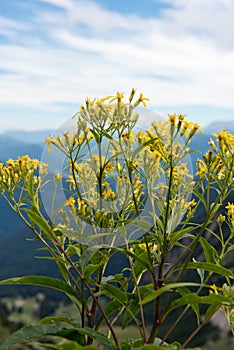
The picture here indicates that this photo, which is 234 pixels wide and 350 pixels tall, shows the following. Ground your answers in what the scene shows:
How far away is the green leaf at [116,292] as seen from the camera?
7.19 feet

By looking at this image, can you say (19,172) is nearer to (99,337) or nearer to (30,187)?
(30,187)

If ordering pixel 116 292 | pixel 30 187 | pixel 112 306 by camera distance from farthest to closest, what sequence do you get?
pixel 112 306
pixel 116 292
pixel 30 187

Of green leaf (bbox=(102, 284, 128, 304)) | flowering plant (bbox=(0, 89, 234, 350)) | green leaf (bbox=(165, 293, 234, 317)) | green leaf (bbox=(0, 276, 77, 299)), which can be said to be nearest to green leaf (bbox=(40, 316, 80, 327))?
flowering plant (bbox=(0, 89, 234, 350))

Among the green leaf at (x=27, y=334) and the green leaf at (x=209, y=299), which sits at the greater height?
the green leaf at (x=209, y=299)

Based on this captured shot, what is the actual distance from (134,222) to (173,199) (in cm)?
24

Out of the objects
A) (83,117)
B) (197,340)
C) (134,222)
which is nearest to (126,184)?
(134,222)

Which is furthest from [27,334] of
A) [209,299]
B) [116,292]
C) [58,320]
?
[209,299]

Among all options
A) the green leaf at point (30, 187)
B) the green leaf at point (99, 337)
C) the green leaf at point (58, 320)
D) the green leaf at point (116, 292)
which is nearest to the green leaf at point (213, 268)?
the green leaf at point (116, 292)

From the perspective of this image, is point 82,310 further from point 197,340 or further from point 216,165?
point 197,340

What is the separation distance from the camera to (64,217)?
7.30ft

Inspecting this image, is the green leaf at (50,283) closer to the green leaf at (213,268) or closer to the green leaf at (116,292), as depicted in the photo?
the green leaf at (116,292)

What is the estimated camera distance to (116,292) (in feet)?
7.27

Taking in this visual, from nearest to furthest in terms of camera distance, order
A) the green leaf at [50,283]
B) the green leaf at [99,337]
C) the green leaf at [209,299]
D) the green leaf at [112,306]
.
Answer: the green leaf at [209,299], the green leaf at [99,337], the green leaf at [50,283], the green leaf at [112,306]

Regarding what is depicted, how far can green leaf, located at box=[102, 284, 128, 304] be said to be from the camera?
219 centimetres
